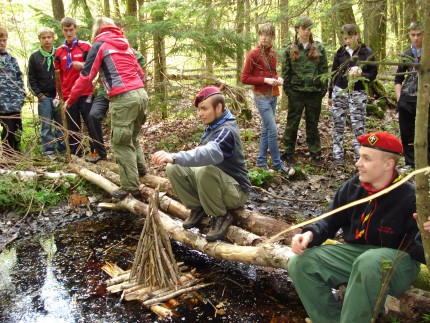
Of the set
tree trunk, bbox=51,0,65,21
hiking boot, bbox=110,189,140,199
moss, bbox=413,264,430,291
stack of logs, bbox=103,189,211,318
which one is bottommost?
stack of logs, bbox=103,189,211,318

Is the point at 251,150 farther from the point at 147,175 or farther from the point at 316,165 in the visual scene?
the point at 147,175

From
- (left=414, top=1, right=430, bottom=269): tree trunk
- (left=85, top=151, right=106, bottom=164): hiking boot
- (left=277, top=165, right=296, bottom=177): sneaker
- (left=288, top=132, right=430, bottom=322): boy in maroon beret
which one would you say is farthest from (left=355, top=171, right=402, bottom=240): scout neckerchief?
(left=85, top=151, right=106, bottom=164): hiking boot

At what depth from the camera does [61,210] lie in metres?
6.29

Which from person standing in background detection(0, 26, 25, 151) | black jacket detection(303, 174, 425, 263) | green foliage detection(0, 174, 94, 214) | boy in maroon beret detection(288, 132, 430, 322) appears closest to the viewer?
boy in maroon beret detection(288, 132, 430, 322)

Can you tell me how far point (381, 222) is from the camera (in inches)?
112

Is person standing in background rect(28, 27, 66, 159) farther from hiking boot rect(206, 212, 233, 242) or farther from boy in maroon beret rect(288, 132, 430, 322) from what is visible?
boy in maroon beret rect(288, 132, 430, 322)

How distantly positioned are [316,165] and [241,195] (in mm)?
3492

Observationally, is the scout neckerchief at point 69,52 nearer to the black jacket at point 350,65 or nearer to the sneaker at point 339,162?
the black jacket at point 350,65

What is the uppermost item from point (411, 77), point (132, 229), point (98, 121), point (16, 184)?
point (411, 77)

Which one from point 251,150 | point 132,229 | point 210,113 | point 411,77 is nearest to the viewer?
point 210,113

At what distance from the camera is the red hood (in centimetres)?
538

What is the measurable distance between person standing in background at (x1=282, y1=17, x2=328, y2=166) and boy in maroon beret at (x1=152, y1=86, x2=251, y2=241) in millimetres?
3113

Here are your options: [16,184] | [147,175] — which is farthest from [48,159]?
[147,175]

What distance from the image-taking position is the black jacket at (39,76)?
779cm
